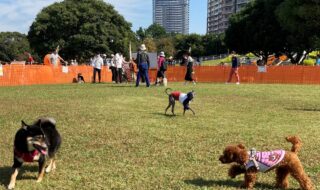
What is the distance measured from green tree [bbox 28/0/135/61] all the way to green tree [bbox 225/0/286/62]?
17862 mm

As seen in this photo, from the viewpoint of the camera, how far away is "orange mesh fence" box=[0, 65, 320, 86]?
26.1 metres

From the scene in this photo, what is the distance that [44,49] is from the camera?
6975 centimetres

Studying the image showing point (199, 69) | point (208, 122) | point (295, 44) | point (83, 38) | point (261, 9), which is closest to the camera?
point (208, 122)

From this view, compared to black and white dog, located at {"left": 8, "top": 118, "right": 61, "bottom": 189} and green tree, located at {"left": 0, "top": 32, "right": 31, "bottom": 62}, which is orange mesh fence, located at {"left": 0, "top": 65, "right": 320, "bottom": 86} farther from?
green tree, located at {"left": 0, "top": 32, "right": 31, "bottom": 62}

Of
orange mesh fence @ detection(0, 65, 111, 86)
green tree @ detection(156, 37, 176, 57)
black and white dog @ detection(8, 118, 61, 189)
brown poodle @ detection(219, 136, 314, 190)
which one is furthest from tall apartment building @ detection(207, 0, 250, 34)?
A: black and white dog @ detection(8, 118, 61, 189)

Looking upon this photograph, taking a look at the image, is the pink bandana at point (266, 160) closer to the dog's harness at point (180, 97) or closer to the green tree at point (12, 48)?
the dog's harness at point (180, 97)

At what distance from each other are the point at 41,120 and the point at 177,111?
6772 millimetres

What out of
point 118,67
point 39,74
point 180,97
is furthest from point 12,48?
point 180,97

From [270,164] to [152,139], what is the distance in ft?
10.7

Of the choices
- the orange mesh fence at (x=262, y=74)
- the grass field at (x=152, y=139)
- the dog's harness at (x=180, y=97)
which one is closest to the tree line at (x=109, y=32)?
the orange mesh fence at (x=262, y=74)

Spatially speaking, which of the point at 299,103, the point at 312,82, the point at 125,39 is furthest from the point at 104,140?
the point at 125,39

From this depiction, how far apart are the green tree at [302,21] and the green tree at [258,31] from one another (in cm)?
772

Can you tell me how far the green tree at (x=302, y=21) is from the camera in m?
40.3

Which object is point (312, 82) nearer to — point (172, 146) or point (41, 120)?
point (172, 146)
